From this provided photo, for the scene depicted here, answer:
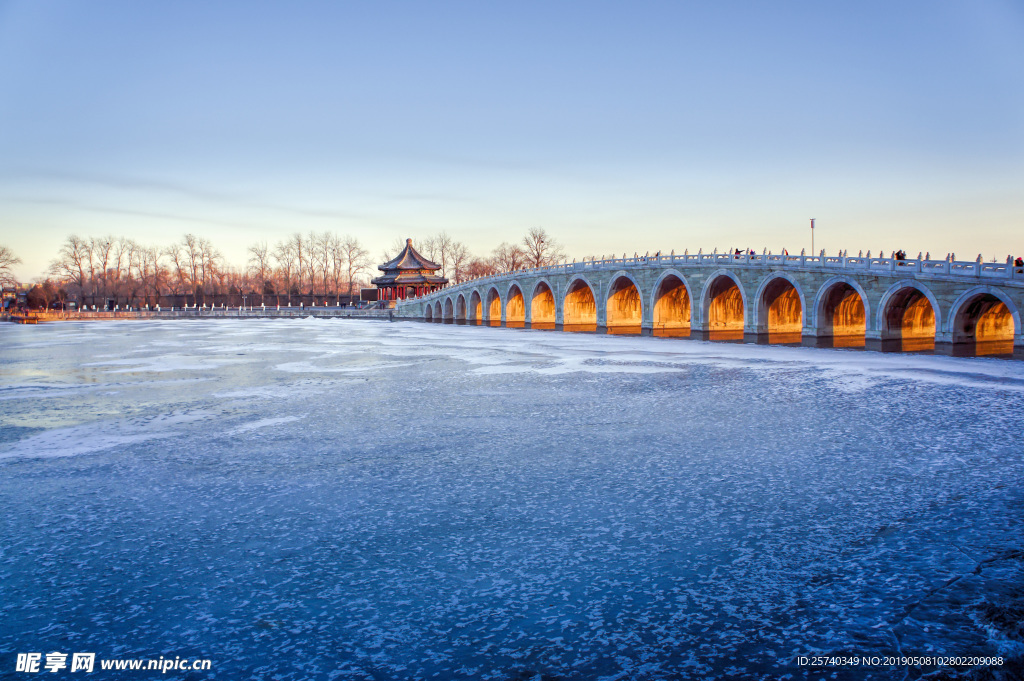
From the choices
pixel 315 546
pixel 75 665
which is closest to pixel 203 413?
pixel 315 546

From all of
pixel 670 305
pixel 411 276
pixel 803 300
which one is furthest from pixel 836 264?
pixel 411 276

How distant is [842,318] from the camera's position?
35.2 metres

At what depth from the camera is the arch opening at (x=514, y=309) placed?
60938 millimetres

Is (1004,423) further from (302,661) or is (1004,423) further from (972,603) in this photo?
(302,661)

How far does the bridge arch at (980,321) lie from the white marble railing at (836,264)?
2.49 feet

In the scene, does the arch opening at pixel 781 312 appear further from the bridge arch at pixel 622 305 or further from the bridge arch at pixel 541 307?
the bridge arch at pixel 541 307

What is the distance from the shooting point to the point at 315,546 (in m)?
6.00

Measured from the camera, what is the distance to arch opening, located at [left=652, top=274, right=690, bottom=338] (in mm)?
42344

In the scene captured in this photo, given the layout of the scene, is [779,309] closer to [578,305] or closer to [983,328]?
[983,328]

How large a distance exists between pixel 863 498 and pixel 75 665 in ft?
24.5

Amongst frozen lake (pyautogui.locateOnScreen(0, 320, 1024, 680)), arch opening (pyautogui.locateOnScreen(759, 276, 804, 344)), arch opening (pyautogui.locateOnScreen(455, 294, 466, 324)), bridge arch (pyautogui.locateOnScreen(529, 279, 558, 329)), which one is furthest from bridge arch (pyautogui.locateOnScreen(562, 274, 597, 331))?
frozen lake (pyautogui.locateOnScreen(0, 320, 1024, 680))

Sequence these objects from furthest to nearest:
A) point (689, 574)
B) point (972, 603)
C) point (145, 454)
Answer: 1. point (145, 454)
2. point (689, 574)
3. point (972, 603)

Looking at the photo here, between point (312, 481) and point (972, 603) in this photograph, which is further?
point (312, 481)

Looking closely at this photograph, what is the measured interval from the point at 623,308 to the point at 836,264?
2115 cm
